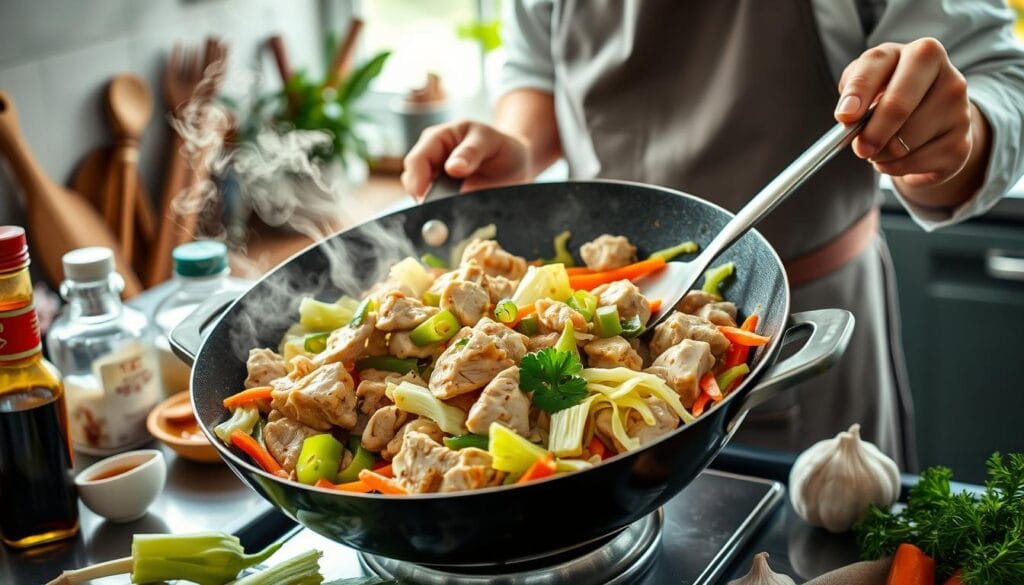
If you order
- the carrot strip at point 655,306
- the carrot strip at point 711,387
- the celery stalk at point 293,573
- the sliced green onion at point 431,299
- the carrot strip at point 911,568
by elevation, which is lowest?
the celery stalk at point 293,573

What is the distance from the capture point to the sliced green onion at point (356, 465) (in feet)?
3.31

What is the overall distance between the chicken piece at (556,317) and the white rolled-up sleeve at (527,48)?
0.78m

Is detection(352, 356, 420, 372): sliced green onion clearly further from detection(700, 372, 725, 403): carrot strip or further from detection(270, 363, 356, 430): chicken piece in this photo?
detection(700, 372, 725, 403): carrot strip

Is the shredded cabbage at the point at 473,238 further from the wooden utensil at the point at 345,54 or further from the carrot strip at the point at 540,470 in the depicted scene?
the wooden utensil at the point at 345,54

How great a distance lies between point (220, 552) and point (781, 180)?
67 centimetres

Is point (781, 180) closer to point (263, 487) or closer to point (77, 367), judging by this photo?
point (263, 487)

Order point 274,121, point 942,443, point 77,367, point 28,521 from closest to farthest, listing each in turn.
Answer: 1. point 28,521
2. point 77,367
3. point 942,443
4. point 274,121

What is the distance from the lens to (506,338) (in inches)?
41.2

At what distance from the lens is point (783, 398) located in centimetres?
159

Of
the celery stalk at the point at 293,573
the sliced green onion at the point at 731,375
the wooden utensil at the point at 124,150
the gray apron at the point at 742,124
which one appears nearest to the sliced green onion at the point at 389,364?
the celery stalk at the point at 293,573

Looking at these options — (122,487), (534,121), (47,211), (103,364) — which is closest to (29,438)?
(122,487)

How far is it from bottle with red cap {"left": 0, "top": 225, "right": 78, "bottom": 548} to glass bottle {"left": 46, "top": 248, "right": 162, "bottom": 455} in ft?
0.58

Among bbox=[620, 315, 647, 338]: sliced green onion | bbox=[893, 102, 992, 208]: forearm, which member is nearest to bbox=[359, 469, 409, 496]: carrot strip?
bbox=[620, 315, 647, 338]: sliced green onion

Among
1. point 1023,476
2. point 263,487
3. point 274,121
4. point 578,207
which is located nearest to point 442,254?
point 578,207
